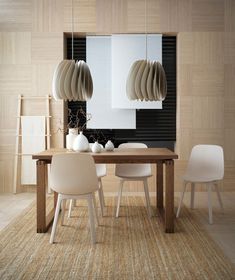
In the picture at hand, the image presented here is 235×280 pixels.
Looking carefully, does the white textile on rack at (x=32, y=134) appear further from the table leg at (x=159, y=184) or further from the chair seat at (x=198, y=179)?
the chair seat at (x=198, y=179)

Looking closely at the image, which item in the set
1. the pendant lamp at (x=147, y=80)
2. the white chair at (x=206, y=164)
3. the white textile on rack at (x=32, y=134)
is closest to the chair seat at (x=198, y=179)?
the white chair at (x=206, y=164)

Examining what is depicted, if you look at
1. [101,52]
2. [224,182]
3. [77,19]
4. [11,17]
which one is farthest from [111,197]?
[11,17]

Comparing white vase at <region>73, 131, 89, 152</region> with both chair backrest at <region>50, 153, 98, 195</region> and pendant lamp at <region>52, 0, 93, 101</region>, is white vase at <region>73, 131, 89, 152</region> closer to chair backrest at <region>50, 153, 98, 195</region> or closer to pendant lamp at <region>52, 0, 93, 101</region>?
pendant lamp at <region>52, 0, 93, 101</region>

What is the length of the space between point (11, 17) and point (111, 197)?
313 cm

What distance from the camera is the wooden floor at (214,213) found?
371 cm

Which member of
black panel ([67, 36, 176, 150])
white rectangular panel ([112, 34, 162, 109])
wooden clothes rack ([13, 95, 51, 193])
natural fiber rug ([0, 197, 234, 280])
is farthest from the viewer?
black panel ([67, 36, 176, 150])

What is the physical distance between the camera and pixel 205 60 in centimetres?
616

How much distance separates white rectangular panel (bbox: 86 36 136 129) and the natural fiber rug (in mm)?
2129

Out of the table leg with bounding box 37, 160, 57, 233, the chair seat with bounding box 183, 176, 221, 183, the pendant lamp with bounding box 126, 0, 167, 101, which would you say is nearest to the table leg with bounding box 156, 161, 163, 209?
the chair seat with bounding box 183, 176, 221, 183

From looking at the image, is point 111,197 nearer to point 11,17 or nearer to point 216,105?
point 216,105

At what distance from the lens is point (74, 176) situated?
359 cm

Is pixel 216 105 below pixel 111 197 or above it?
above

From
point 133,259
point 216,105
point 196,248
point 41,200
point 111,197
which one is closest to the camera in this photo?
point 133,259

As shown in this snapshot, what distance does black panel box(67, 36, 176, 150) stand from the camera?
21.1 ft
